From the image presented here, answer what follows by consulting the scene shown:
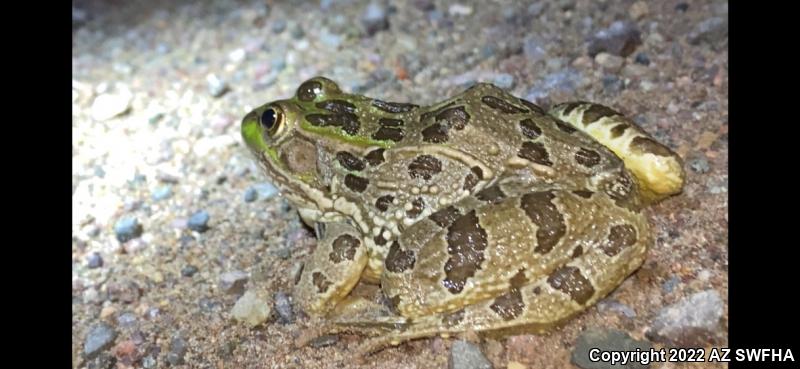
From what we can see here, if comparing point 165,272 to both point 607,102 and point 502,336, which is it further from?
point 607,102

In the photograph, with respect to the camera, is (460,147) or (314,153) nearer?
(460,147)

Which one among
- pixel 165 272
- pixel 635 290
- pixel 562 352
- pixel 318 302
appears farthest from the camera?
pixel 165 272

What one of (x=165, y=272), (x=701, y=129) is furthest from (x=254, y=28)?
(x=701, y=129)

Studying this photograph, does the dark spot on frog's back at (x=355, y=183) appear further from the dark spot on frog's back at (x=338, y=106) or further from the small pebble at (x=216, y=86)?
the small pebble at (x=216, y=86)

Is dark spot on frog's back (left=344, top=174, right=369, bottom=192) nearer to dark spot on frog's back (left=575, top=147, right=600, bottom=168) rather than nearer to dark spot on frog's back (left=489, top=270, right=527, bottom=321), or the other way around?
dark spot on frog's back (left=489, top=270, right=527, bottom=321)

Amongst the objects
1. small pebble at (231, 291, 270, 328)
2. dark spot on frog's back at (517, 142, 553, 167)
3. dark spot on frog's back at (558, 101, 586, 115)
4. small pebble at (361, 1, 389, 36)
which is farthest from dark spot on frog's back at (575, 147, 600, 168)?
small pebble at (361, 1, 389, 36)

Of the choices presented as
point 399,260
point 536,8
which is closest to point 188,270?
point 399,260

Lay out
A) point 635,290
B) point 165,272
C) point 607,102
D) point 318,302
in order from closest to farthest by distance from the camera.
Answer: point 635,290
point 318,302
point 165,272
point 607,102
